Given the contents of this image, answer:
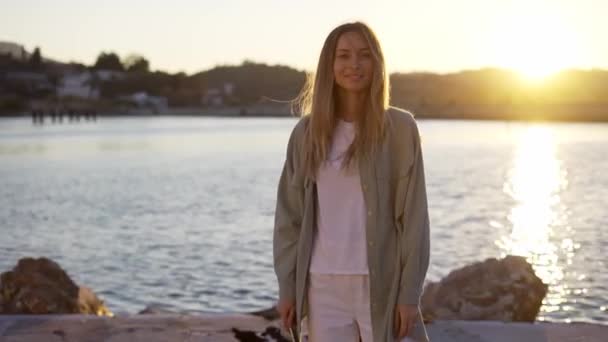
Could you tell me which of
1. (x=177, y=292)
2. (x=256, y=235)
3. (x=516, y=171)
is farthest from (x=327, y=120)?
(x=516, y=171)

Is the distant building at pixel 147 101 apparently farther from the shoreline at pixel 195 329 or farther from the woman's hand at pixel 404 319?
the woman's hand at pixel 404 319

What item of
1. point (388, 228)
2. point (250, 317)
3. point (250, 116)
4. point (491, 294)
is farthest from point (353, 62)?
point (250, 116)

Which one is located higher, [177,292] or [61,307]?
[61,307]

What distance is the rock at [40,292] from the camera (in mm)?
6555

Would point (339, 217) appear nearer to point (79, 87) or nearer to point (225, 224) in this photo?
point (225, 224)

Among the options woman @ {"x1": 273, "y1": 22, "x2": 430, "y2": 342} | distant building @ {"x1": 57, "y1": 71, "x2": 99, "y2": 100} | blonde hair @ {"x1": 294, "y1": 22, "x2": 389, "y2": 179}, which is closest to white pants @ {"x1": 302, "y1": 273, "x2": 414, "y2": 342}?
woman @ {"x1": 273, "y1": 22, "x2": 430, "y2": 342}

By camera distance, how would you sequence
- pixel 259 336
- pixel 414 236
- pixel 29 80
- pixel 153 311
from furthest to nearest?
pixel 29 80, pixel 153 311, pixel 259 336, pixel 414 236

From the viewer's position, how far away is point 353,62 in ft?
9.79

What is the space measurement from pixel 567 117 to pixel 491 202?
78.4 m

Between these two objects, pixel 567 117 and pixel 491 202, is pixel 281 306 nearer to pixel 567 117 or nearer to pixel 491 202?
pixel 491 202

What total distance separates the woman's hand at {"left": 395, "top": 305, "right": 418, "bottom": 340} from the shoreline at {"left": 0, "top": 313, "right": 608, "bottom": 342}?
2.01 m

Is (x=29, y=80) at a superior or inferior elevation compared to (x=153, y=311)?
superior

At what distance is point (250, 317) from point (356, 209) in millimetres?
2584

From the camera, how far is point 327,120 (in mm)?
2990
